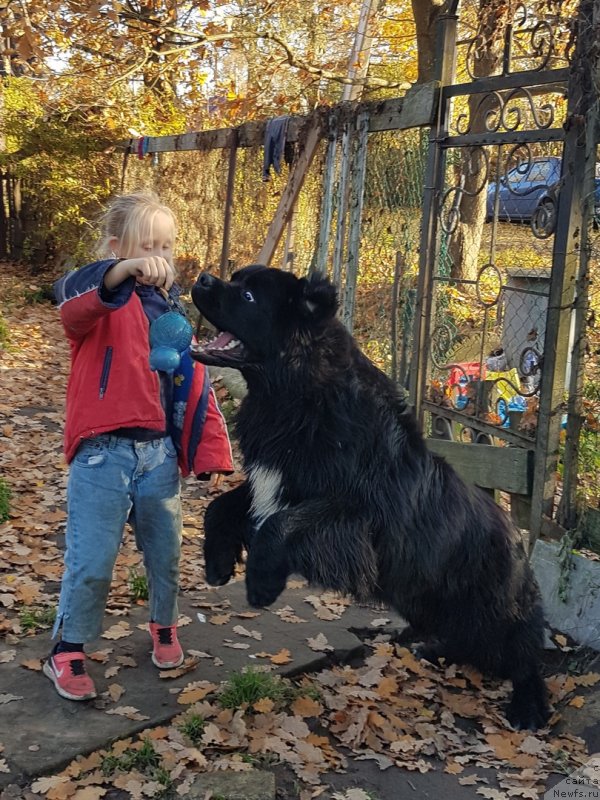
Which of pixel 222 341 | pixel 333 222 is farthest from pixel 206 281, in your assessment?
pixel 333 222

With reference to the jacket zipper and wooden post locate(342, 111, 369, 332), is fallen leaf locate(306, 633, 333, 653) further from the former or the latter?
wooden post locate(342, 111, 369, 332)

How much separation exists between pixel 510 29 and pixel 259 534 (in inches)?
131

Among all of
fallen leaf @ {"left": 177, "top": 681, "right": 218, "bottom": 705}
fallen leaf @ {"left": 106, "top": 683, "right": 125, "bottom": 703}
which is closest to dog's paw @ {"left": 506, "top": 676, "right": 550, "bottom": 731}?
fallen leaf @ {"left": 177, "top": 681, "right": 218, "bottom": 705}

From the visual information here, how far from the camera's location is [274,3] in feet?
33.0

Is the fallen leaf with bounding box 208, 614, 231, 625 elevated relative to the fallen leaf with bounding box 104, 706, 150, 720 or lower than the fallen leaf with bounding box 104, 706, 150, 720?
elevated

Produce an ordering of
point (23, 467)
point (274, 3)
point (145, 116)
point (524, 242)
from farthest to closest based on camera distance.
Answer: point (145, 116) < point (274, 3) < point (23, 467) < point (524, 242)

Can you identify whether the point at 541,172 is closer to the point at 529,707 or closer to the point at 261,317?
the point at 261,317

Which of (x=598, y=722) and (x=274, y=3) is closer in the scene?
(x=598, y=722)

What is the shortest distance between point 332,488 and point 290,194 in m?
5.29

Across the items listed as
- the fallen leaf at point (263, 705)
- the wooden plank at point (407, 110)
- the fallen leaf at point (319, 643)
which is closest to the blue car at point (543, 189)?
the wooden plank at point (407, 110)

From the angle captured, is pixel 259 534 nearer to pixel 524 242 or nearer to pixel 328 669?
pixel 328 669

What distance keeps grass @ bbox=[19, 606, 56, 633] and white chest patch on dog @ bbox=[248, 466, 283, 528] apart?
1.22m

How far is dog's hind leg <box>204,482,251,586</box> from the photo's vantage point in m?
3.36

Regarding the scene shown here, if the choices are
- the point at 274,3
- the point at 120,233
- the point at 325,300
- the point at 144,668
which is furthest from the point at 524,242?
the point at 274,3
